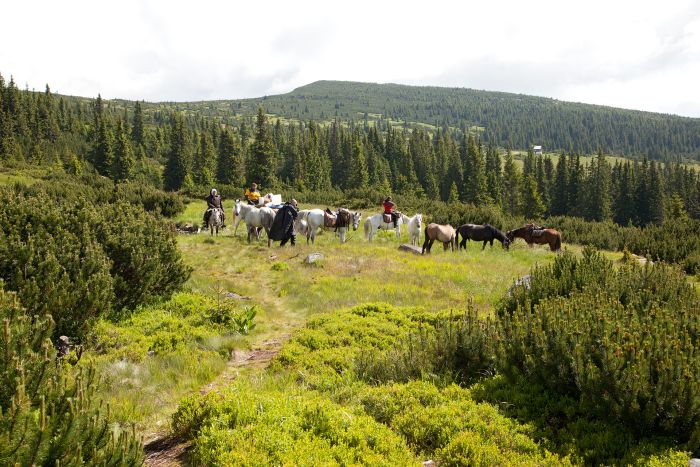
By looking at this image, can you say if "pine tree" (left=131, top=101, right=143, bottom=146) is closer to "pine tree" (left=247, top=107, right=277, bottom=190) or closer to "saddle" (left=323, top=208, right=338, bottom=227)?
"pine tree" (left=247, top=107, right=277, bottom=190)

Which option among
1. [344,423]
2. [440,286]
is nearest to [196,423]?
[344,423]

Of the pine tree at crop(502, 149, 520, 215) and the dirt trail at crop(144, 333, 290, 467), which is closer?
the dirt trail at crop(144, 333, 290, 467)

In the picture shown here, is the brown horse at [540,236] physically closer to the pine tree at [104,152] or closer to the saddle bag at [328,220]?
the saddle bag at [328,220]

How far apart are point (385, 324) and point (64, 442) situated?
7.28 metres

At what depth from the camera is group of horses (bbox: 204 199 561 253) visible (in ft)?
65.5

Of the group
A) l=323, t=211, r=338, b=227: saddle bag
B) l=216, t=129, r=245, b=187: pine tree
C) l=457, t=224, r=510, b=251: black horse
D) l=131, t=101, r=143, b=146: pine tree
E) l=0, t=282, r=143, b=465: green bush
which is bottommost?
l=457, t=224, r=510, b=251: black horse

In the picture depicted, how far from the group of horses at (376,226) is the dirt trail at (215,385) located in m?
10.3

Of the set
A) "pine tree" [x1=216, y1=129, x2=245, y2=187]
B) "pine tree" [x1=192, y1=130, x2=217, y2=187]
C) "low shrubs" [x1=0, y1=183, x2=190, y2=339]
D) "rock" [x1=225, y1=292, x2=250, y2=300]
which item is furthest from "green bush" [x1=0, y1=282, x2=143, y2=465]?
"pine tree" [x1=192, y1=130, x2=217, y2=187]

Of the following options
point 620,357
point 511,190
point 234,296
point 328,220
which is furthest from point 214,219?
point 511,190

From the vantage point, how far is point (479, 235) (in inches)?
833

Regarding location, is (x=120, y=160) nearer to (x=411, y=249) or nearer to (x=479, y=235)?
(x=411, y=249)

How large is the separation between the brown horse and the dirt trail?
16572 millimetres

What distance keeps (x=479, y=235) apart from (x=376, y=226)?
529 centimetres

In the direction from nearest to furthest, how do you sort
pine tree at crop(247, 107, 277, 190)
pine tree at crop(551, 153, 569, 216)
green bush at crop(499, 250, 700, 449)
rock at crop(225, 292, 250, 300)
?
green bush at crop(499, 250, 700, 449), rock at crop(225, 292, 250, 300), pine tree at crop(247, 107, 277, 190), pine tree at crop(551, 153, 569, 216)
